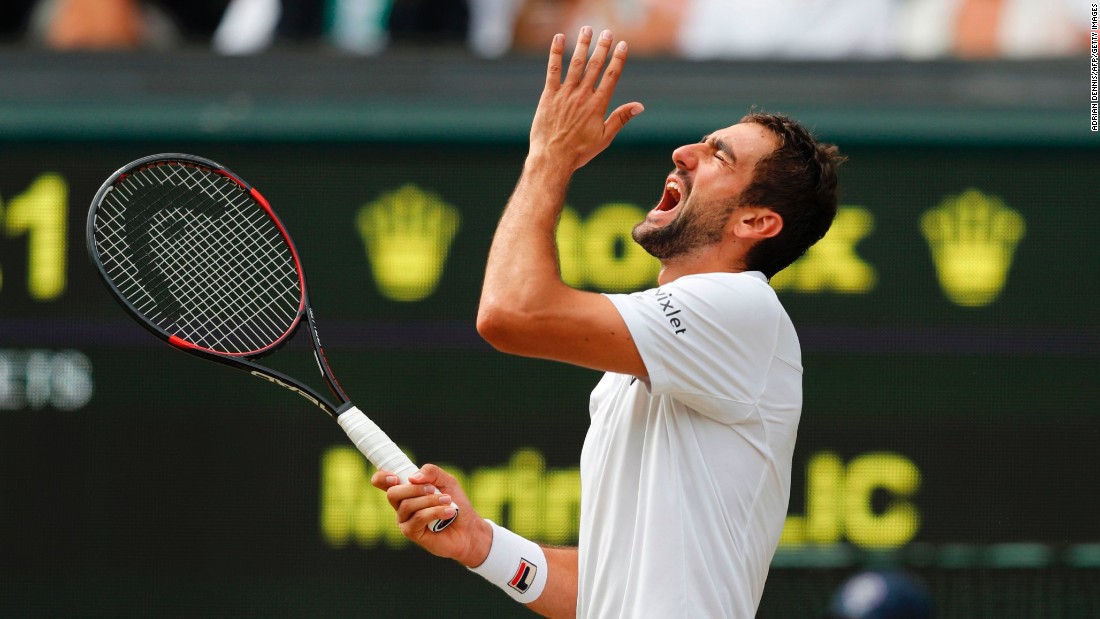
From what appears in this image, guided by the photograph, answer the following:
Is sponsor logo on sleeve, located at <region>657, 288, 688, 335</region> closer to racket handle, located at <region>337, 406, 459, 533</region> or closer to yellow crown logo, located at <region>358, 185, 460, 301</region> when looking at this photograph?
racket handle, located at <region>337, 406, 459, 533</region>

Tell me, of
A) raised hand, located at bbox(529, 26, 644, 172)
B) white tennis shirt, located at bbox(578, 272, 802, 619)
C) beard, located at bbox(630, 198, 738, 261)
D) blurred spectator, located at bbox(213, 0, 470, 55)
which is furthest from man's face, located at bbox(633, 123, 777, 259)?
blurred spectator, located at bbox(213, 0, 470, 55)

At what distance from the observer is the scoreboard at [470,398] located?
13.9 feet

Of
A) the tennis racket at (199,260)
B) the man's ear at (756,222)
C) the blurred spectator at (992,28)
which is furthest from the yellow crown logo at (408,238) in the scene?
the man's ear at (756,222)

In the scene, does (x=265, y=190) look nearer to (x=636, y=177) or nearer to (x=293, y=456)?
(x=293, y=456)

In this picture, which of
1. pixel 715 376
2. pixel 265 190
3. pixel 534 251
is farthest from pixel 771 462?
pixel 265 190

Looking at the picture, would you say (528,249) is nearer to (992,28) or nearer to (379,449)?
(379,449)

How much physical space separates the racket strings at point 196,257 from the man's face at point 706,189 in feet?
3.57

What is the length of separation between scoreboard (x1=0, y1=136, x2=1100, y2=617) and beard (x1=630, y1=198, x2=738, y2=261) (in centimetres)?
160

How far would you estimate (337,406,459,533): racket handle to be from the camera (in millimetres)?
2533

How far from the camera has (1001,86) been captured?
14.2ft

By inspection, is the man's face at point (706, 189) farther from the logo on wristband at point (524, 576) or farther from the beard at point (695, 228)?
the logo on wristband at point (524, 576)

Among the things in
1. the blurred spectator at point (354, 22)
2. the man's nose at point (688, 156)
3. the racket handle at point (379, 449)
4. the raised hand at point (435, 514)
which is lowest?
the raised hand at point (435, 514)

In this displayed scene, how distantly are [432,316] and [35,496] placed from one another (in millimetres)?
1191

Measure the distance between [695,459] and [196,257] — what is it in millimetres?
1593
